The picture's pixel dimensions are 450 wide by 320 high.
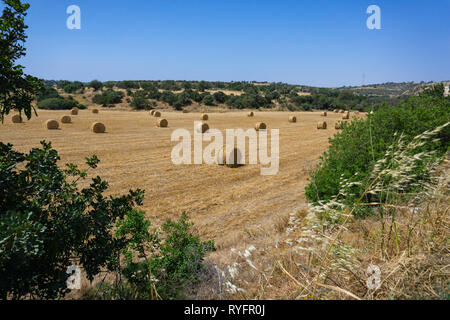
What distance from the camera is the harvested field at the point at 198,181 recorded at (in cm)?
841

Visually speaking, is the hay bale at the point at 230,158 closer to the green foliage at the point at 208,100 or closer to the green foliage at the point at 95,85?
the green foliage at the point at 208,100

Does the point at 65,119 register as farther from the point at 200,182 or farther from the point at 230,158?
the point at 200,182

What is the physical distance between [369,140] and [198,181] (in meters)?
7.37

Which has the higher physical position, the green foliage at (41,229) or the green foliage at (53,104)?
the green foliage at (53,104)

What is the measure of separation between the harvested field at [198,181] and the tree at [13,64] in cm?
358

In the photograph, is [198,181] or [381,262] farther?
[198,181]

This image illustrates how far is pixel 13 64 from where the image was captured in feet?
8.39

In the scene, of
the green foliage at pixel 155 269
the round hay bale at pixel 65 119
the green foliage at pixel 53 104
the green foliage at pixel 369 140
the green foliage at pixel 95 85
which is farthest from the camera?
the green foliage at pixel 95 85

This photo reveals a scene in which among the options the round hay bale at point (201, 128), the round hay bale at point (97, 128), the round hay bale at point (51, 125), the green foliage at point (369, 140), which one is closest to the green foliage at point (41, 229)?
the green foliage at point (369, 140)

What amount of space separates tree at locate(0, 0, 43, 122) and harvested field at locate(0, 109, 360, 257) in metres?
3.58

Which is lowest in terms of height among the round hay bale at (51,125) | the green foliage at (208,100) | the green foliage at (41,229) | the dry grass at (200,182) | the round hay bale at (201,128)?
the dry grass at (200,182)

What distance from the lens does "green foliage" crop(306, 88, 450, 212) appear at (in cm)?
728

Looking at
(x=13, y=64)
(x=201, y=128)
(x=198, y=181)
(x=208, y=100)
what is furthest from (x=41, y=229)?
(x=208, y=100)
